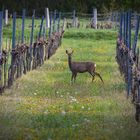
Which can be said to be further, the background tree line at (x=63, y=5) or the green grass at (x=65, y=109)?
the background tree line at (x=63, y=5)

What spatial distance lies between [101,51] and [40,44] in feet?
35.4

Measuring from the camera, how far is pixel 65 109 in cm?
1487

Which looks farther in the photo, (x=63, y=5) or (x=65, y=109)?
(x=63, y=5)

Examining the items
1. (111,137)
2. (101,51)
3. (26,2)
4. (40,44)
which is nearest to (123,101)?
(111,137)

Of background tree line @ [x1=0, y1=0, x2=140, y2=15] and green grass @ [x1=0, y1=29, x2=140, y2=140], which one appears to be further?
background tree line @ [x1=0, y1=0, x2=140, y2=15]

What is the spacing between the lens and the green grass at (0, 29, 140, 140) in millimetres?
11867

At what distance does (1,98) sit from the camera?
16.1 m

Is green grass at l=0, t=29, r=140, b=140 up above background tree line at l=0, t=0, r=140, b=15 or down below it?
below

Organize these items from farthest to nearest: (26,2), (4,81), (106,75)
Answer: (26,2), (106,75), (4,81)

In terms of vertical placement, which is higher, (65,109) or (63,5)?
(63,5)

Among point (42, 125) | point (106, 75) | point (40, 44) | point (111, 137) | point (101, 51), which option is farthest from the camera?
point (101, 51)

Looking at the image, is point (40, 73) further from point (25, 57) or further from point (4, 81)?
point (4, 81)

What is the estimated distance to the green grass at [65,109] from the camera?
11867mm

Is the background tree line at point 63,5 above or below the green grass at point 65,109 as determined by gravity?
above
